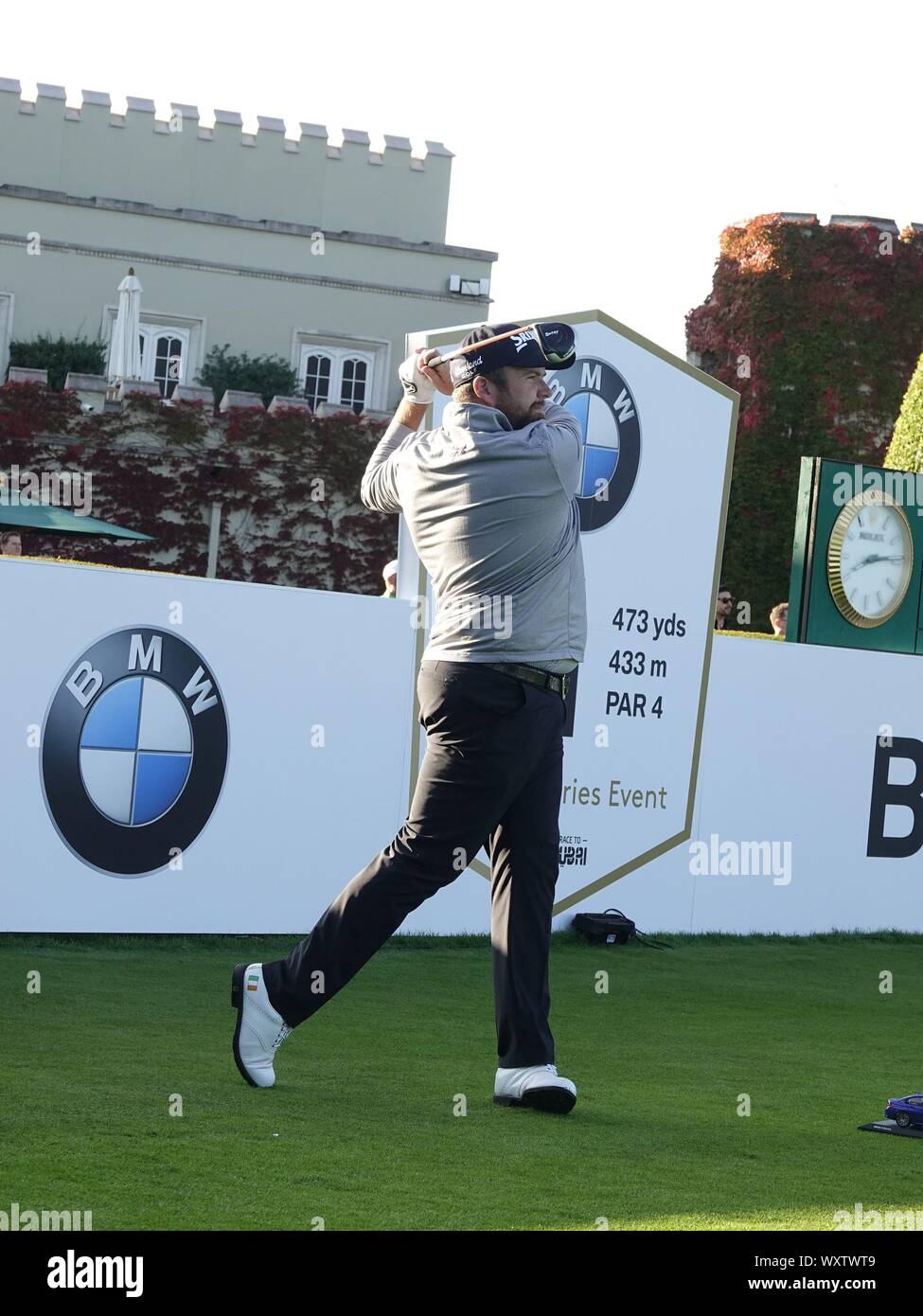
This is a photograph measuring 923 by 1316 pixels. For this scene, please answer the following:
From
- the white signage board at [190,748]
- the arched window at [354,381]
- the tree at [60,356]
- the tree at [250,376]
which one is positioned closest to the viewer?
the white signage board at [190,748]

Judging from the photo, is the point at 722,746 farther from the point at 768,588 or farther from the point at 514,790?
the point at 768,588

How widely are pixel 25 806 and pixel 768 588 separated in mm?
19670

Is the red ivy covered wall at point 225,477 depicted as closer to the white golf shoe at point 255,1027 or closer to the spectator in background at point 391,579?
the spectator in background at point 391,579

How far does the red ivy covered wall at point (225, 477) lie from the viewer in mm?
26953

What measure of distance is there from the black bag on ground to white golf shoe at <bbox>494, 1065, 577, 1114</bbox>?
385 centimetres

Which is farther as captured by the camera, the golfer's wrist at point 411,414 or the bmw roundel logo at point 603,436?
the bmw roundel logo at point 603,436

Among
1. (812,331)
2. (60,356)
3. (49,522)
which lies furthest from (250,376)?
(49,522)

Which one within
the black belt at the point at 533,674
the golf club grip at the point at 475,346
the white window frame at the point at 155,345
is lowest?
the black belt at the point at 533,674

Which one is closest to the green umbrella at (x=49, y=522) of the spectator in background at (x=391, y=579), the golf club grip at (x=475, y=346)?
the spectator in background at (x=391, y=579)

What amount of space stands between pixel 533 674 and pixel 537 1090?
1.03m

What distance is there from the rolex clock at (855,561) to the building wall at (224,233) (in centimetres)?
2508

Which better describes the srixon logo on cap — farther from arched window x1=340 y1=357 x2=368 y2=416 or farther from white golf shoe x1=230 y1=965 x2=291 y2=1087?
arched window x1=340 y1=357 x2=368 y2=416
